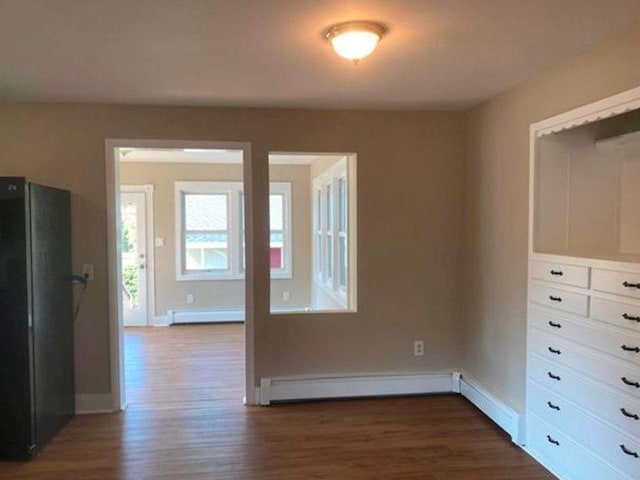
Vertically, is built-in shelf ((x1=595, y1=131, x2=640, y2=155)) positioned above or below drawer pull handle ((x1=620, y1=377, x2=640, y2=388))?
above

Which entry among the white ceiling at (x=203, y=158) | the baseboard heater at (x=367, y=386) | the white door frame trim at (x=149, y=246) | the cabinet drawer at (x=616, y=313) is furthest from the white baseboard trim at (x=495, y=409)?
the white door frame trim at (x=149, y=246)

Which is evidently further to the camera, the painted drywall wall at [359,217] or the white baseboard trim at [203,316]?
the white baseboard trim at [203,316]

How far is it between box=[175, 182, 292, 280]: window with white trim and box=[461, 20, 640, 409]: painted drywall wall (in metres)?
3.82

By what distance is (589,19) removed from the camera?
84.0 inches

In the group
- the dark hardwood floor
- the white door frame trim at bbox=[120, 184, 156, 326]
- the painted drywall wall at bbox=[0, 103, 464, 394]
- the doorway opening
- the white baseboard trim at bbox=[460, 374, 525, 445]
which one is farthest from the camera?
the white door frame trim at bbox=[120, 184, 156, 326]

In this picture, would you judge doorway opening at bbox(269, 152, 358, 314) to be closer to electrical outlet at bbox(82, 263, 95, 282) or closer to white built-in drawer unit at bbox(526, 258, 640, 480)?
electrical outlet at bbox(82, 263, 95, 282)

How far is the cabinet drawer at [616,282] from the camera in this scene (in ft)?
7.21

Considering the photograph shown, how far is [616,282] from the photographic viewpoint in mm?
2311

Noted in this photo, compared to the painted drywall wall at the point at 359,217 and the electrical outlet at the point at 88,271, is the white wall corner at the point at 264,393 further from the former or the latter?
the electrical outlet at the point at 88,271

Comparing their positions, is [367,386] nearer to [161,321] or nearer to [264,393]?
[264,393]

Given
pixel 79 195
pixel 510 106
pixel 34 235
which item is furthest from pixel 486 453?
pixel 79 195

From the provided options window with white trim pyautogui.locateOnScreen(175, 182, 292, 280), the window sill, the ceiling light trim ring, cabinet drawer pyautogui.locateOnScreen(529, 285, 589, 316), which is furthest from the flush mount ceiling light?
window with white trim pyautogui.locateOnScreen(175, 182, 292, 280)

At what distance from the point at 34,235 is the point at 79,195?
717 millimetres

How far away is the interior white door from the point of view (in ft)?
23.0
